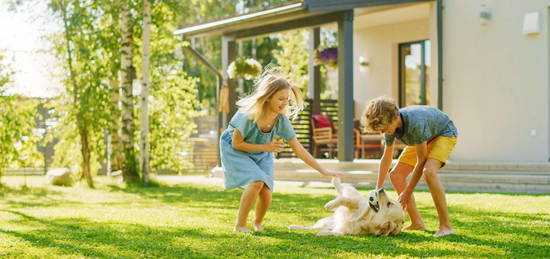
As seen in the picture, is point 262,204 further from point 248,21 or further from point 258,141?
point 248,21

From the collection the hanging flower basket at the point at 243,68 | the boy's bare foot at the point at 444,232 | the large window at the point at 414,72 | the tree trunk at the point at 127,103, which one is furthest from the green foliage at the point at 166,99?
the boy's bare foot at the point at 444,232

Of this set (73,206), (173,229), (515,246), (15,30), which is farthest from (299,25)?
(515,246)

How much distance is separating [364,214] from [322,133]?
834 centimetres

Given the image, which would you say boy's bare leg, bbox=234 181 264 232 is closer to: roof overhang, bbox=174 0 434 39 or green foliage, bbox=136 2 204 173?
roof overhang, bbox=174 0 434 39

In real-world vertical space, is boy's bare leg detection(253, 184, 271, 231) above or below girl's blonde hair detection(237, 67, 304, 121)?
below

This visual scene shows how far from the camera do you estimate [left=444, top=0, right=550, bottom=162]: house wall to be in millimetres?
10055

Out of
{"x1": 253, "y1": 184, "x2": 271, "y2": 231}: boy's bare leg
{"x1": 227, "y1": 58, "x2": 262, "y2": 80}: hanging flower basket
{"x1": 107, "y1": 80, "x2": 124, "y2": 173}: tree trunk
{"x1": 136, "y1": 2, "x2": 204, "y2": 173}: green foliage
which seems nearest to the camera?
{"x1": 253, "y1": 184, "x2": 271, "y2": 231}: boy's bare leg

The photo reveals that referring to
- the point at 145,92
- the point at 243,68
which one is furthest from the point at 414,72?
the point at 145,92

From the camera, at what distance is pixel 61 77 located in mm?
11172

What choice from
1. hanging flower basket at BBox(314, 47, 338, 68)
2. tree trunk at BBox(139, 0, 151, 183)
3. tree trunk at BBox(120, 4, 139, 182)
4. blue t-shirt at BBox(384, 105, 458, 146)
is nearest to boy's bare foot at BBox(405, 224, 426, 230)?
blue t-shirt at BBox(384, 105, 458, 146)

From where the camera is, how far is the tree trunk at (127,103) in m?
11.0

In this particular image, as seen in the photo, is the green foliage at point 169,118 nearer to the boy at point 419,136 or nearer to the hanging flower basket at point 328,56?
the hanging flower basket at point 328,56

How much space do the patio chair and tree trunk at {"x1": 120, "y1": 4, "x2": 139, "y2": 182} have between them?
12.2ft

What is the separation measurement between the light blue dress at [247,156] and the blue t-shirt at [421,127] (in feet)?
2.68
